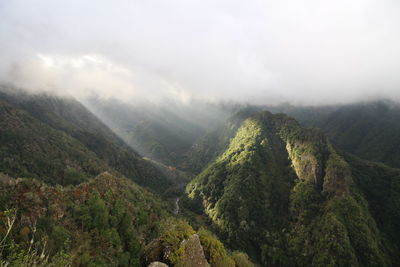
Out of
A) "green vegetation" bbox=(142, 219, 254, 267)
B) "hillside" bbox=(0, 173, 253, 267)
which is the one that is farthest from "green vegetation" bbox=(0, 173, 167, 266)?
"green vegetation" bbox=(142, 219, 254, 267)

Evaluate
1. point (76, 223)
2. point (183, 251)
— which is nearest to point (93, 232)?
point (76, 223)

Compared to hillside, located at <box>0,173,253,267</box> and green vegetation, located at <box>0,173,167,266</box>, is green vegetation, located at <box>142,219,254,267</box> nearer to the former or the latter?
hillside, located at <box>0,173,253,267</box>

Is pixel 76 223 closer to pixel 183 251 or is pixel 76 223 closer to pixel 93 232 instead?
→ pixel 93 232

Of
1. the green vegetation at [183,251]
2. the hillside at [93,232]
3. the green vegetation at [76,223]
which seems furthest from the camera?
the green vegetation at [76,223]

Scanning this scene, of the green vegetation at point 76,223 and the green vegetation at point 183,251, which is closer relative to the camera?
the green vegetation at point 183,251

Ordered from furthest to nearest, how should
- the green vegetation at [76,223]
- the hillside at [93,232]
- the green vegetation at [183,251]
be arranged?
the green vegetation at [76,223], the hillside at [93,232], the green vegetation at [183,251]

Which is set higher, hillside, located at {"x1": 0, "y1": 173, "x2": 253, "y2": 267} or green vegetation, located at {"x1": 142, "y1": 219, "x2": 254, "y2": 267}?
green vegetation, located at {"x1": 142, "y1": 219, "x2": 254, "y2": 267}

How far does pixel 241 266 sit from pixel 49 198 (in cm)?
6308

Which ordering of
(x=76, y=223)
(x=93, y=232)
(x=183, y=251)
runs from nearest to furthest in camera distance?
(x=183, y=251) < (x=93, y=232) < (x=76, y=223)

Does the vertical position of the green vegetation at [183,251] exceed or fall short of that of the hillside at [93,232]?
it exceeds it

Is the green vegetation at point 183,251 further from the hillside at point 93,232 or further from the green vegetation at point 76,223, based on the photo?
the green vegetation at point 76,223

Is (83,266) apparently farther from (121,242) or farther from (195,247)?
(195,247)

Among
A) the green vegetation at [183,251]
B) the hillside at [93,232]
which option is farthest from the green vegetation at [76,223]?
the green vegetation at [183,251]

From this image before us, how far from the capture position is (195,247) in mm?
39375
